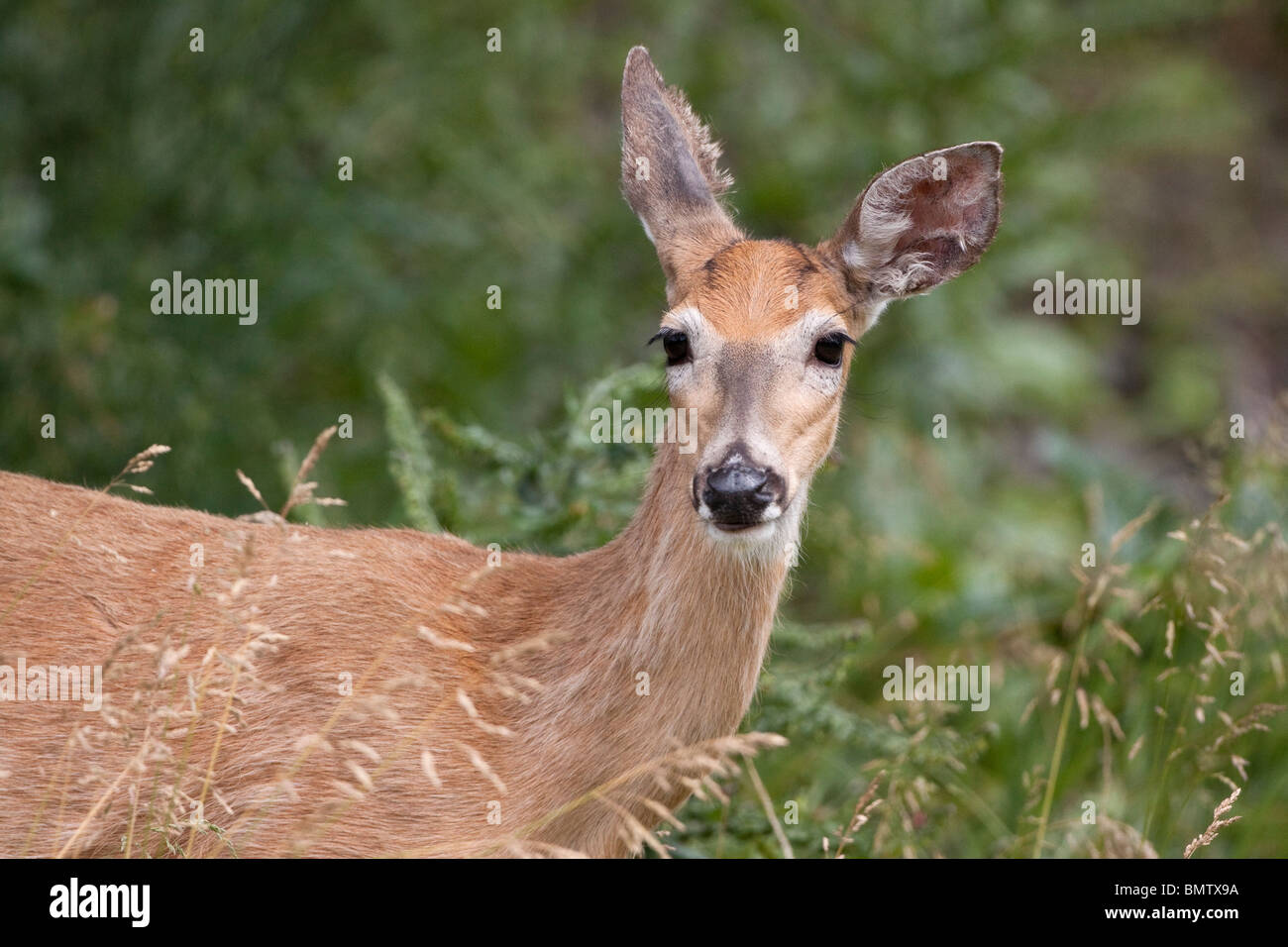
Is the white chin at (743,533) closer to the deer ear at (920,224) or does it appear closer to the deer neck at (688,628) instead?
the deer neck at (688,628)

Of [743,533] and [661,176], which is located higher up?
[661,176]

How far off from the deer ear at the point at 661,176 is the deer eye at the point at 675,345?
16.5 inches

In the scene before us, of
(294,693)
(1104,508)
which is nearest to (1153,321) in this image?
(1104,508)

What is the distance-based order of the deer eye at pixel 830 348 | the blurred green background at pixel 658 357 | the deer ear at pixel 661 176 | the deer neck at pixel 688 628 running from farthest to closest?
the blurred green background at pixel 658 357 → the deer ear at pixel 661 176 → the deer eye at pixel 830 348 → the deer neck at pixel 688 628

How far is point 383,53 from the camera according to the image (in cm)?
891

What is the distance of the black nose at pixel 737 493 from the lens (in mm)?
3873

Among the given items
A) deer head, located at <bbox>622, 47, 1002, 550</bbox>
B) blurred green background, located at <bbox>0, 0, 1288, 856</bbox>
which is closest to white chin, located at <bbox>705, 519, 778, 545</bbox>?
deer head, located at <bbox>622, 47, 1002, 550</bbox>

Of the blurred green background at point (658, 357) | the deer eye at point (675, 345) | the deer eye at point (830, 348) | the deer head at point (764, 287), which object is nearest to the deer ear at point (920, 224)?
the deer head at point (764, 287)

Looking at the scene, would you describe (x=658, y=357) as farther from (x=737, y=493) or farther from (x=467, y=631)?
(x=737, y=493)

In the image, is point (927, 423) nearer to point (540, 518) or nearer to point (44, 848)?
point (540, 518)

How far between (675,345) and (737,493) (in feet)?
2.25

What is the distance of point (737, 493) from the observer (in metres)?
3.87

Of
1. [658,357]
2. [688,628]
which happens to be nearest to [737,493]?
[688,628]

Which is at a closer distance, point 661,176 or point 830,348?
point 830,348
